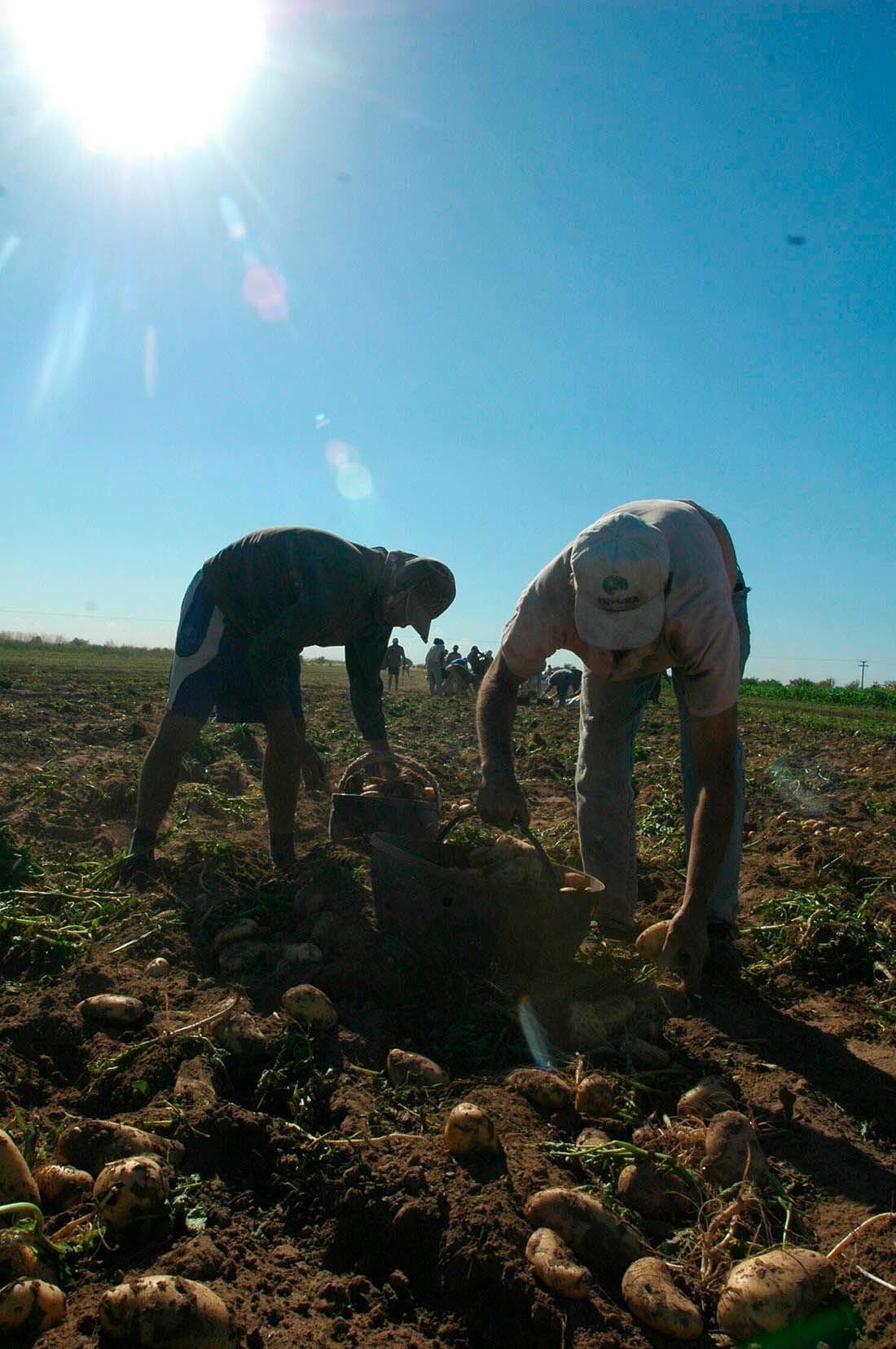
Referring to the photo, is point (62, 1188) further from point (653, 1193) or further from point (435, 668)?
point (435, 668)

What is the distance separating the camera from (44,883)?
13.5 ft

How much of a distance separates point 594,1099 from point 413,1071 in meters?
0.50

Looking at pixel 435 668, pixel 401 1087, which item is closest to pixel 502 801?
pixel 401 1087

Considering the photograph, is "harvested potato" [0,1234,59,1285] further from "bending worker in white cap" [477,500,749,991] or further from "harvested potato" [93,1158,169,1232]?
"bending worker in white cap" [477,500,749,991]

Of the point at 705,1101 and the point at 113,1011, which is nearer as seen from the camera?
the point at 705,1101

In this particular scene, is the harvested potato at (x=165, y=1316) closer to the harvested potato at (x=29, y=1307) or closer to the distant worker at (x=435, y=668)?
the harvested potato at (x=29, y=1307)

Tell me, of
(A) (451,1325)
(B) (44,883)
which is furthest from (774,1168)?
(B) (44,883)

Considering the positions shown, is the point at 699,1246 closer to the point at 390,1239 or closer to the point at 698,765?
the point at 390,1239

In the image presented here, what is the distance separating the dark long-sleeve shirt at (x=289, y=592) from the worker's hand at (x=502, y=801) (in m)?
1.34

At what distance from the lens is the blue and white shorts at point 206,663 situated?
4.41 meters

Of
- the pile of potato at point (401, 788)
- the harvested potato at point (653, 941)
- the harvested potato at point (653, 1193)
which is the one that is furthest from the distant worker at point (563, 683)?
the harvested potato at point (653, 1193)

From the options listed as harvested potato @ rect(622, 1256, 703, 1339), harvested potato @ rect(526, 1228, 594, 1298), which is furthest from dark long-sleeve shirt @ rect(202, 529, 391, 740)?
harvested potato @ rect(622, 1256, 703, 1339)

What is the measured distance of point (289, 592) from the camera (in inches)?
172

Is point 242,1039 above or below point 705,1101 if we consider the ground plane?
below
